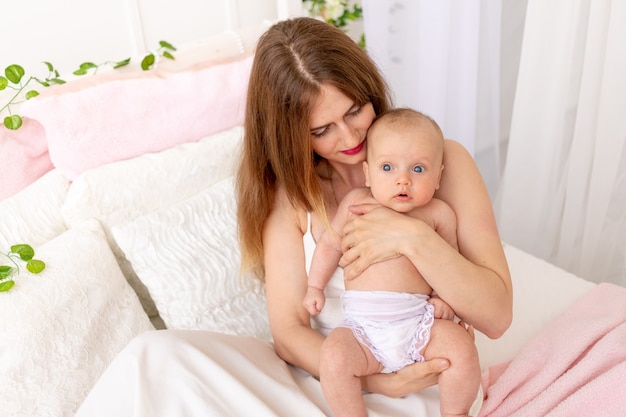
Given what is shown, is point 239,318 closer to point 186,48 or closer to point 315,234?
point 315,234

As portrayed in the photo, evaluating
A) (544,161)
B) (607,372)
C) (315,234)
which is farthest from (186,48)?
(607,372)

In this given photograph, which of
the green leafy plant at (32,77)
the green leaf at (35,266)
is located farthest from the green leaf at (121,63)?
the green leaf at (35,266)

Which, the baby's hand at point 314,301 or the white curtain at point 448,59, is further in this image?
the white curtain at point 448,59

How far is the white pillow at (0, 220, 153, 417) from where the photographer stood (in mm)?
1235

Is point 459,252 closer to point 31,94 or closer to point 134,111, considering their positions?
point 134,111

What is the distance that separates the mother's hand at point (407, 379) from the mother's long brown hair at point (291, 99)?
0.38m

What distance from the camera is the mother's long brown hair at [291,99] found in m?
1.31

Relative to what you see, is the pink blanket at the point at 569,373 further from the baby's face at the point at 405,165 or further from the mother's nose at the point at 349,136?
the mother's nose at the point at 349,136

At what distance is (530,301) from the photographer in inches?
66.1

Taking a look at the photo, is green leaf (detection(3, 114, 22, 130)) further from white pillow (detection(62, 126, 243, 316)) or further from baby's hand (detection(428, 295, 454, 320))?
baby's hand (detection(428, 295, 454, 320))

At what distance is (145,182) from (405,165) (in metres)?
0.75

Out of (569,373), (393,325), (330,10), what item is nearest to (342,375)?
(393,325)

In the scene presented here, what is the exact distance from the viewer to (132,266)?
1.60 m

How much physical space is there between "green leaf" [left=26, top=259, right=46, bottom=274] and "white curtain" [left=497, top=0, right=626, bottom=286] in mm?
1607
